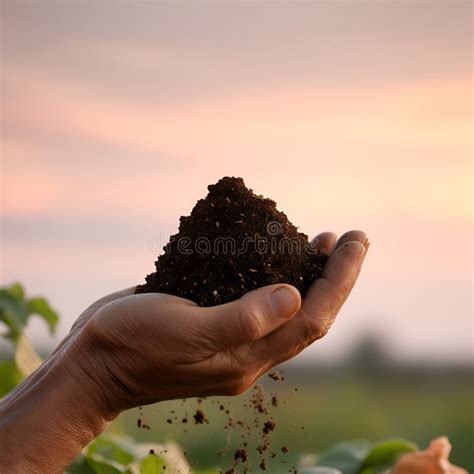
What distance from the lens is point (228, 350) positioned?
1.68 metres

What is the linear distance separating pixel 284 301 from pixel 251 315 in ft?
0.31

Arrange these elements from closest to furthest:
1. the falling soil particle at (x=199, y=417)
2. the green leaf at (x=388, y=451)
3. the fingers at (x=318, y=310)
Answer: the fingers at (x=318, y=310)
the falling soil particle at (x=199, y=417)
the green leaf at (x=388, y=451)

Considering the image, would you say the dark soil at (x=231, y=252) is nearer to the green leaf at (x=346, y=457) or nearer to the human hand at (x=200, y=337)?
the human hand at (x=200, y=337)

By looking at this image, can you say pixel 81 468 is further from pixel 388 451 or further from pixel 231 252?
pixel 388 451

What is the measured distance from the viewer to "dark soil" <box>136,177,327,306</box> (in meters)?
1.87

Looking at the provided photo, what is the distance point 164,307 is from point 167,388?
0.96 feet

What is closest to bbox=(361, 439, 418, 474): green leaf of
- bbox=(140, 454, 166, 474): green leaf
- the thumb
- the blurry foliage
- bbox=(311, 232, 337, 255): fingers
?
the blurry foliage

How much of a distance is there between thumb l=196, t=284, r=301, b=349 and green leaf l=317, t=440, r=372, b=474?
→ 3.26 feet

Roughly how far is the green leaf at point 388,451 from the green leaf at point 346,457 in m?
0.06

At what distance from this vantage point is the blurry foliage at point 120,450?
2168 mm

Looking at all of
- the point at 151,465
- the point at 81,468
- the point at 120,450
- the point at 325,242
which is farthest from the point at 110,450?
the point at 325,242

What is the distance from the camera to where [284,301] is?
159 centimetres

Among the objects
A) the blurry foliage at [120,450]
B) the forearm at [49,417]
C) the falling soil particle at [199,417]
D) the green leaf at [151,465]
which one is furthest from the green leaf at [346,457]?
the forearm at [49,417]

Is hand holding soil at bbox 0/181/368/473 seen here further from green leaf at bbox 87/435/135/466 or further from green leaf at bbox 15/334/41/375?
green leaf at bbox 15/334/41/375
